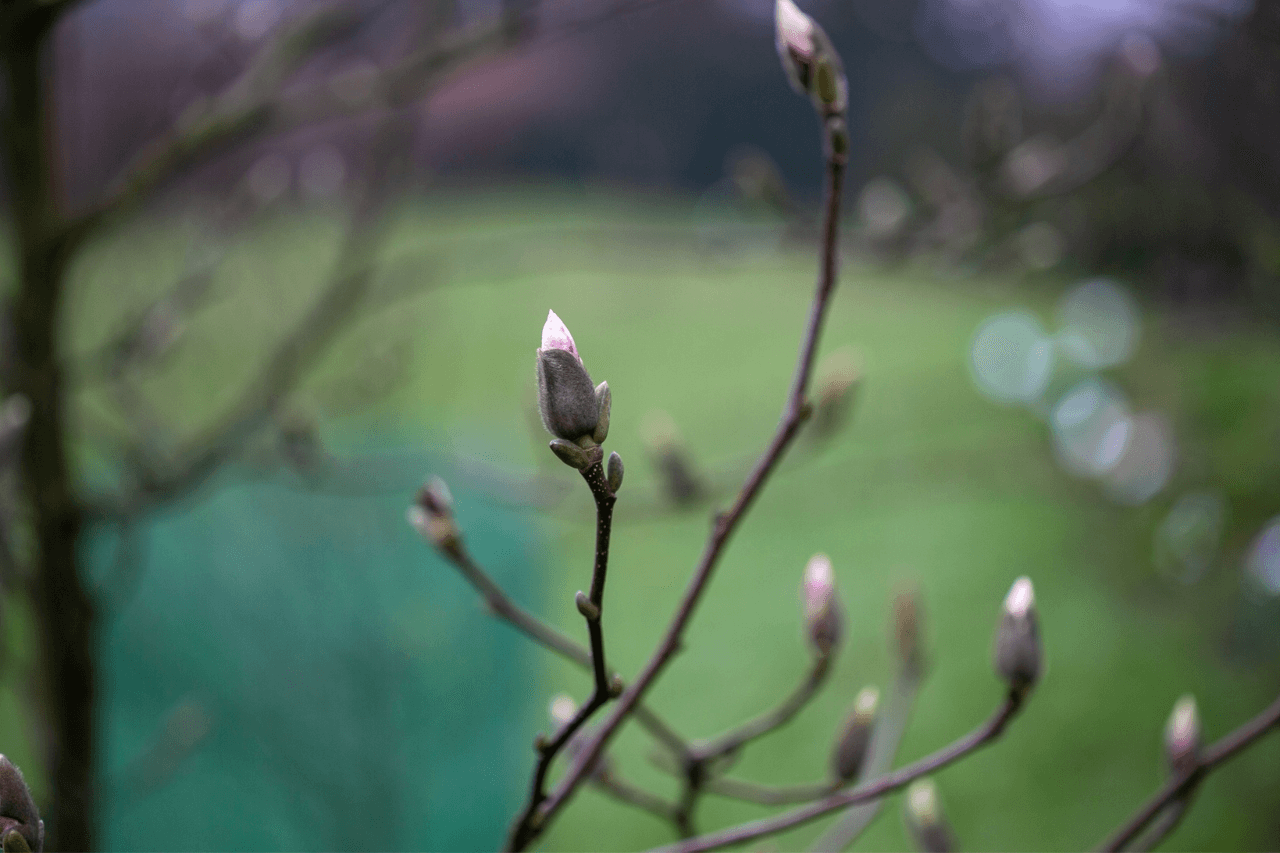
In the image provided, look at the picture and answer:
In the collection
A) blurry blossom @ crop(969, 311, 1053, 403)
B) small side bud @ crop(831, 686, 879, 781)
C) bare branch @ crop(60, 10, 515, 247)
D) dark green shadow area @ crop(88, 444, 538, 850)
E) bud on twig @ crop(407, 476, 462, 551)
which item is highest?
bare branch @ crop(60, 10, 515, 247)

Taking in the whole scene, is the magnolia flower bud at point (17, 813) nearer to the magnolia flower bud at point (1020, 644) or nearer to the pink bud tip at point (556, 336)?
the pink bud tip at point (556, 336)

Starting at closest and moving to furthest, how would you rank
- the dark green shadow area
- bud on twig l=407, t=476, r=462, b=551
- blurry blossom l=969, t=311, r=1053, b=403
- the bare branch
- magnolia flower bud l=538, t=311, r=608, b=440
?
magnolia flower bud l=538, t=311, r=608, b=440
bud on twig l=407, t=476, r=462, b=551
the bare branch
the dark green shadow area
blurry blossom l=969, t=311, r=1053, b=403

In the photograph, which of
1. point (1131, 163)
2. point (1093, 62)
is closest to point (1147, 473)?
point (1131, 163)

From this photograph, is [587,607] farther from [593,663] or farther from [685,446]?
[685,446]

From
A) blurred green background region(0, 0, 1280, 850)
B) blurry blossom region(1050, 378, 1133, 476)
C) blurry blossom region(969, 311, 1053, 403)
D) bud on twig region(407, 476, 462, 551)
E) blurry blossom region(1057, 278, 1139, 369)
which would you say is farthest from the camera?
blurry blossom region(969, 311, 1053, 403)

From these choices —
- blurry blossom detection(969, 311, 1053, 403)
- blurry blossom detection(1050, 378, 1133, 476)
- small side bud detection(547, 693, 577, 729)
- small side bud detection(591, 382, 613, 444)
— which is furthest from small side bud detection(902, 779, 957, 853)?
blurry blossom detection(969, 311, 1053, 403)

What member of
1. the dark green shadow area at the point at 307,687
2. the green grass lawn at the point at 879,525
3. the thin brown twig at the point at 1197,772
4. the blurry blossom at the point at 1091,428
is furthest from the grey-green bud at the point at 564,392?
the blurry blossom at the point at 1091,428

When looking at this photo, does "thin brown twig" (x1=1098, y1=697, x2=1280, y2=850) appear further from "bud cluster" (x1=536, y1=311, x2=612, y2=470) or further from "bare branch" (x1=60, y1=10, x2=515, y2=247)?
"bare branch" (x1=60, y1=10, x2=515, y2=247)

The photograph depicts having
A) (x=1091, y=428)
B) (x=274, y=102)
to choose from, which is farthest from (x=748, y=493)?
(x=1091, y=428)
